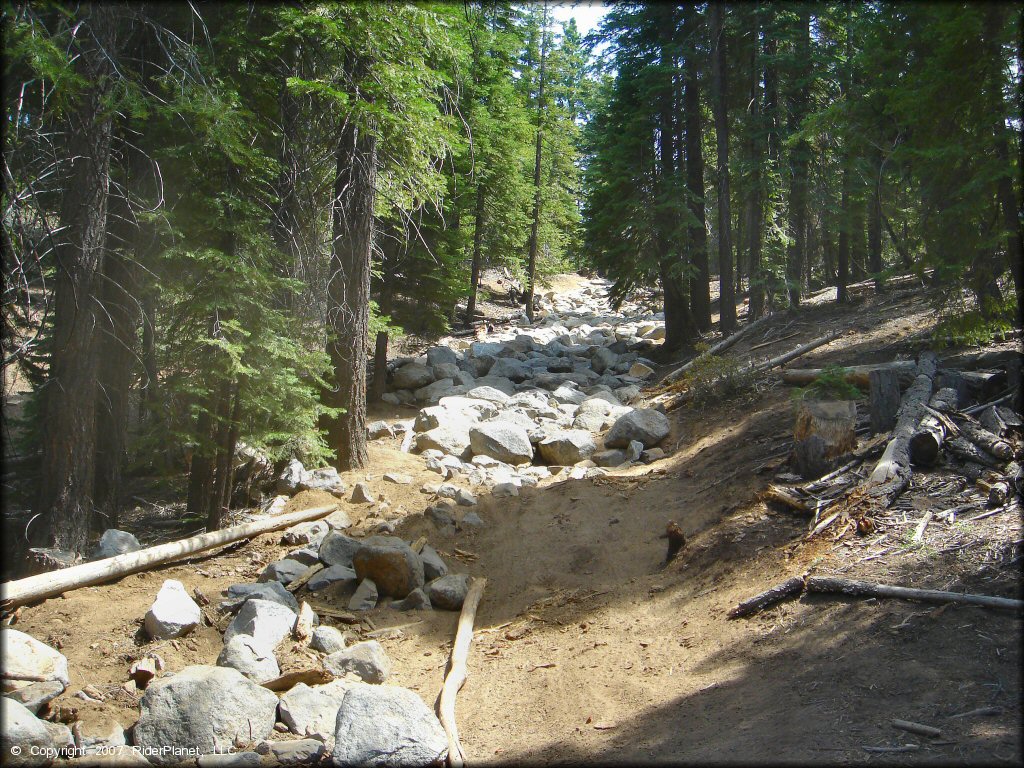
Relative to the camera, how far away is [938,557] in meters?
5.13

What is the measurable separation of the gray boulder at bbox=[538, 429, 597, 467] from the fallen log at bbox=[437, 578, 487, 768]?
4.66 metres

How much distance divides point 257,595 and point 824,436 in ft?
20.1

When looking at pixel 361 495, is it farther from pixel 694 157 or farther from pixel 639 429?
pixel 694 157

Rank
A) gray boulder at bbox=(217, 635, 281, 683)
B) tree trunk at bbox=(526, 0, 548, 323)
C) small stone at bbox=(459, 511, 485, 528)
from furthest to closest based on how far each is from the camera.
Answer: tree trunk at bbox=(526, 0, 548, 323) → small stone at bbox=(459, 511, 485, 528) → gray boulder at bbox=(217, 635, 281, 683)

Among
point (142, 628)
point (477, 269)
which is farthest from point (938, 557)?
point (477, 269)

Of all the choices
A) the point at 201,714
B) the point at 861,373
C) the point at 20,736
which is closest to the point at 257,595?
the point at 201,714

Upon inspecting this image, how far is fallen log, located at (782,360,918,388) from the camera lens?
8.93 meters

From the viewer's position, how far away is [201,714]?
15.2 feet

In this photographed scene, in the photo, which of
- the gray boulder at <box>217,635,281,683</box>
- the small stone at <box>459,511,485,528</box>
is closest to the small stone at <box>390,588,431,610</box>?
the gray boulder at <box>217,635,281,683</box>

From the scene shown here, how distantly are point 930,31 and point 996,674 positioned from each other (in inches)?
207

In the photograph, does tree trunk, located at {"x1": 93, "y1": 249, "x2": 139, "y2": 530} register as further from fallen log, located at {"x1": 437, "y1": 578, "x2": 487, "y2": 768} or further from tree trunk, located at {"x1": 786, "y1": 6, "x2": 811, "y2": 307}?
tree trunk, located at {"x1": 786, "y1": 6, "x2": 811, "y2": 307}

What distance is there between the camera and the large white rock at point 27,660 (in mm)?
4715

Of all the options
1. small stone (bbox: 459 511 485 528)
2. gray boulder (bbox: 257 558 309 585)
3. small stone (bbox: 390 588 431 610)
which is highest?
small stone (bbox: 459 511 485 528)

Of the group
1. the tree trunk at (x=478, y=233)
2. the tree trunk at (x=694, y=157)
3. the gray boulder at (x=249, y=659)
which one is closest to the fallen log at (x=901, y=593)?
the gray boulder at (x=249, y=659)
